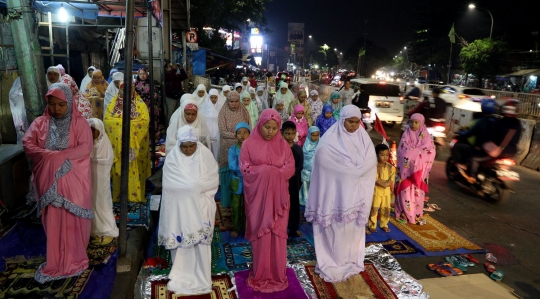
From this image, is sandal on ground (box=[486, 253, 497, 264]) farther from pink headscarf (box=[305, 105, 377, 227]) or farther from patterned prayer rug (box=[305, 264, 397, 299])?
pink headscarf (box=[305, 105, 377, 227])

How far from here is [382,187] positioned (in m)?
5.44

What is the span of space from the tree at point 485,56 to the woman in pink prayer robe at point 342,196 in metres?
27.8

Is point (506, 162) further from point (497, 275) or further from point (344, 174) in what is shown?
point (344, 174)

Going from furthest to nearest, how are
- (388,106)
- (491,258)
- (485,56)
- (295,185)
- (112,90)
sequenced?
(485,56), (388,106), (112,90), (295,185), (491,258)

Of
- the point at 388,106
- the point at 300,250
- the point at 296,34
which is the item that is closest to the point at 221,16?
the point at 388,106

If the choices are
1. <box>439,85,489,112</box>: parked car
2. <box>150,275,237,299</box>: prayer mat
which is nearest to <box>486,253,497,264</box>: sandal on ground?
<box>150,275,237,299</box>: prayer mat

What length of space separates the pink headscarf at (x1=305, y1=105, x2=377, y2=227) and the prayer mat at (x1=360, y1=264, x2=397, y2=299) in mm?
625

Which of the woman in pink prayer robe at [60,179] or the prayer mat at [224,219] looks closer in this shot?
the woman in pink prayer robe at [60,179]

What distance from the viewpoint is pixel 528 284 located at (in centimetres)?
441

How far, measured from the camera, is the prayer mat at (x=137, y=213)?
204 inches

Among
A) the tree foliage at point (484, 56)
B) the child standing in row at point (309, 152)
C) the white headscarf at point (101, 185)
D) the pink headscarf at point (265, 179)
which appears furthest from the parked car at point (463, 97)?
the tree foliage at point (484, 56)

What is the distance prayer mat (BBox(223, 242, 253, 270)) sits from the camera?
4.47 metres

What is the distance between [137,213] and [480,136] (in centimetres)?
586

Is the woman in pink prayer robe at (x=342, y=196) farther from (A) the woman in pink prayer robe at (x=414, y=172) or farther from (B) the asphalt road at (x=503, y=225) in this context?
(A) the woman in pink prayer robe at (x=414, y=172)
